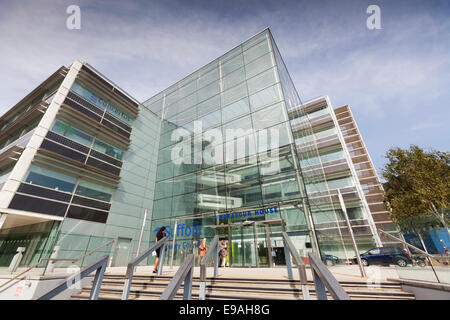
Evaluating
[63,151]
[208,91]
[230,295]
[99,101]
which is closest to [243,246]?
[230,295]

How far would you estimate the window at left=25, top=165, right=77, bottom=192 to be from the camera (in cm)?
1356

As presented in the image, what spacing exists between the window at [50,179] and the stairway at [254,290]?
11185 mm

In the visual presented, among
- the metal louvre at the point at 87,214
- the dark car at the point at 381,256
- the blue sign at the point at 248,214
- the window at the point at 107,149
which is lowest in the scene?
the dark car at the point at 381,256

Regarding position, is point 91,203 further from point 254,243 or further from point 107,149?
point 254,243

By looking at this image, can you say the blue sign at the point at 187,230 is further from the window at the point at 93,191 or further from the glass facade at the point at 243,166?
the window at the point at 93,191

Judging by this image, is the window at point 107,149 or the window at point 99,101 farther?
the window at point 107,149

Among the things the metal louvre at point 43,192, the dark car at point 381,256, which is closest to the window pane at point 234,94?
the metal louvre at point 43,192

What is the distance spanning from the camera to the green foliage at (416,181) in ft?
58.6

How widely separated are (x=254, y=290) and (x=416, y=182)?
2289 cm

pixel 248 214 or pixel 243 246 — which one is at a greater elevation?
pixel 248 214

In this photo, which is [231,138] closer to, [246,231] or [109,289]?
[246,231]

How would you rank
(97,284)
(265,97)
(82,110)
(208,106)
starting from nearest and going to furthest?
(97,284) < (265,97) < (82,110) < (208,106)

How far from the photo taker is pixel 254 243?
12500mm
